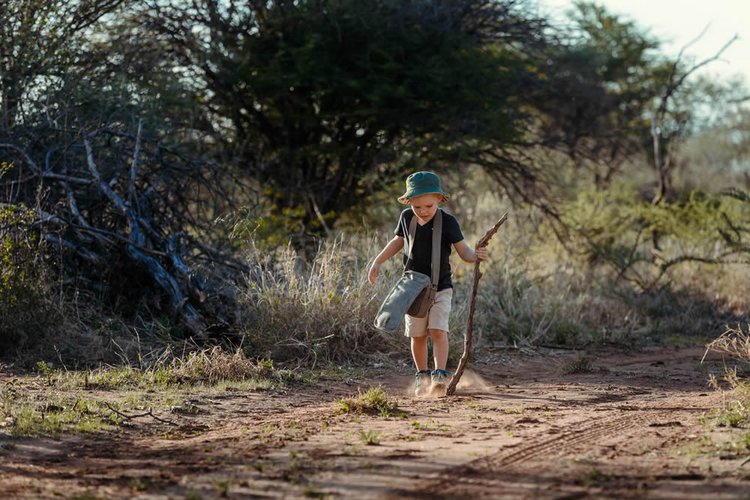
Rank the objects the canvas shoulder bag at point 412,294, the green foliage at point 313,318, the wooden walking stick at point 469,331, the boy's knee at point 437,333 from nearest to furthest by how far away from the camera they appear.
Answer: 1. the wooden walking stick at point 469,331
2. the canvas shoulder bag at point 412,294
3. the boy's knee at point 437,333
4. the green foliage at point 313,318

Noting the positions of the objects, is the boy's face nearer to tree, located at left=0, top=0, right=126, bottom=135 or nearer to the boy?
the boy

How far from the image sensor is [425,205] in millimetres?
6688

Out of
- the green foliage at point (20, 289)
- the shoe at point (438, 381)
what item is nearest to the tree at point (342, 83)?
the green foliage at point (20, 289)

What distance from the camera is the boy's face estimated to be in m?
6.66

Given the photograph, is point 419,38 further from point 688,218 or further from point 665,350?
point 665,350

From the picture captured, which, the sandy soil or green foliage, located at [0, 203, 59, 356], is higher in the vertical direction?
green foliage, located at [0, 203, 59, 356]

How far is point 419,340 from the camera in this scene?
7.04m

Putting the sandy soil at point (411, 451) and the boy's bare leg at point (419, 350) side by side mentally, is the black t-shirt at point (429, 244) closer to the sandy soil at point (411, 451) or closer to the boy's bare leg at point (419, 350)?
the boy's bare leg at point (419, 350)

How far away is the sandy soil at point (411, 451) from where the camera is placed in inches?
158

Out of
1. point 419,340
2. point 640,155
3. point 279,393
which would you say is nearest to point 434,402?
point 419,340

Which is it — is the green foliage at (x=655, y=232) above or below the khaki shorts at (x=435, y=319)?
above

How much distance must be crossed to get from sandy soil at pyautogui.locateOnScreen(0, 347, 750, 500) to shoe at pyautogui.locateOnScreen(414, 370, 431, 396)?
0.14 meters

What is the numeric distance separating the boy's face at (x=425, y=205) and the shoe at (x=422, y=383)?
108 cm

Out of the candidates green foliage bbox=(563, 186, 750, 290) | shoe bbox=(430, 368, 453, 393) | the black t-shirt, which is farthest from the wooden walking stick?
green foliage bbox=(563, 186, 750, 290)
